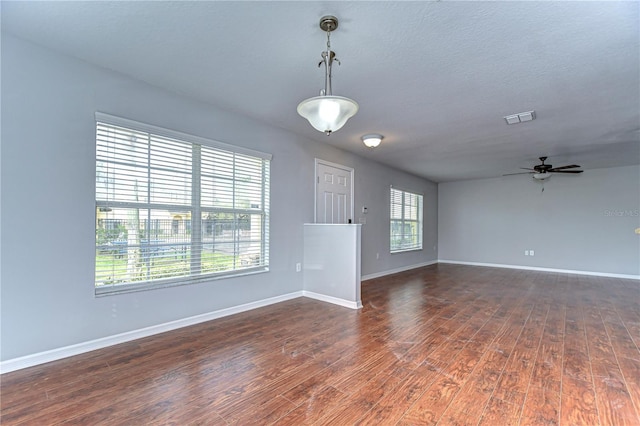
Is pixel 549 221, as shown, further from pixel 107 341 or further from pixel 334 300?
pixel 107 341

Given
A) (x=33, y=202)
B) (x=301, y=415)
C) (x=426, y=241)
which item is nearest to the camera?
(x=301, y=415)

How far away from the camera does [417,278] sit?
6.19 metres

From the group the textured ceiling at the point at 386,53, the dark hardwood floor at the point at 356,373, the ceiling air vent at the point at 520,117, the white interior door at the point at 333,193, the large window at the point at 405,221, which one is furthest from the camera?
the large window at the point at 405,221

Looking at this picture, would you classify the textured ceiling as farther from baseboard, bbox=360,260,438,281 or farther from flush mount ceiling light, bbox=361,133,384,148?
baseboard, bbox=360,260,438,281

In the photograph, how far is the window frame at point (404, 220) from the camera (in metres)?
6.88

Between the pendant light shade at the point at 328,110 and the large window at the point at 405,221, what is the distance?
5.04m

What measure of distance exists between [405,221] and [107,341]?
6456 millimetres

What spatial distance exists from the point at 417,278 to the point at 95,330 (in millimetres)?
5425

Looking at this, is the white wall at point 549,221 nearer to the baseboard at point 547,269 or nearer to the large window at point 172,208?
the baseboard at point 547,269

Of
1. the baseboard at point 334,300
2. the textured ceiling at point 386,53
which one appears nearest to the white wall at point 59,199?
the textured ceiling at point 386,53

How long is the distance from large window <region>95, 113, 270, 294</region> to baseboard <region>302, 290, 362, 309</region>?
0.89 metres

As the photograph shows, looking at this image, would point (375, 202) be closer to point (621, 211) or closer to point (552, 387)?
point (552, 387)

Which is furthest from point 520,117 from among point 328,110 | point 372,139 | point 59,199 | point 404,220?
point 59,199

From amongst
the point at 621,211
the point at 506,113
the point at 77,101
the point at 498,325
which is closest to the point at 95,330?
the point at 77,101
